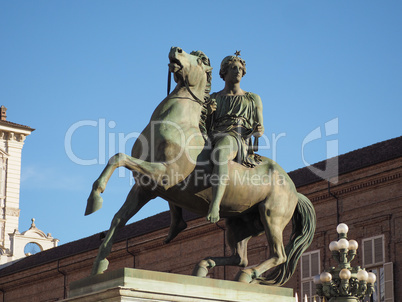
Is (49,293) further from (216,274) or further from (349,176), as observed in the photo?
(349,176)

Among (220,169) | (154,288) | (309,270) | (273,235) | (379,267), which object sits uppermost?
(309,270)

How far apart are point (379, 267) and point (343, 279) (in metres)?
10.2

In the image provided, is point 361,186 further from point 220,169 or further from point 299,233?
point 220,169

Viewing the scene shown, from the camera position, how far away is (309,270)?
105ft

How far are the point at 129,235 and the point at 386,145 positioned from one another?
1324 cm

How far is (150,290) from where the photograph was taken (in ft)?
29.5

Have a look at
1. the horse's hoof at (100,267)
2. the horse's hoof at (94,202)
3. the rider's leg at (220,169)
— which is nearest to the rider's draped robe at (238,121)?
the rider's leg at (220,169)

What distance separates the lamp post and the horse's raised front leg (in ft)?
37.0

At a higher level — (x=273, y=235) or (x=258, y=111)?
(x=258, y=111)

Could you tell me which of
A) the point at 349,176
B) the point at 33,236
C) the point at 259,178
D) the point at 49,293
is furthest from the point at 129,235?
the point at 259,178

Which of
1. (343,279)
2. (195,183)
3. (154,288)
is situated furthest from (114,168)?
(343,279)

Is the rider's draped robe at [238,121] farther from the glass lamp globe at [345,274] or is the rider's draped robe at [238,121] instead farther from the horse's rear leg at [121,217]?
the glass lamp globe at [345,274]

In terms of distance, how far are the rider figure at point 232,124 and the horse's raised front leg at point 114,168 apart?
594 millimetres

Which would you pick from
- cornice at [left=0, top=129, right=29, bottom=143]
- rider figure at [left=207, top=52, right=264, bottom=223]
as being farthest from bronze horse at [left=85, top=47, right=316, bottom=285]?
cornice at [left=0, top=129, right=29, bottom=143]
